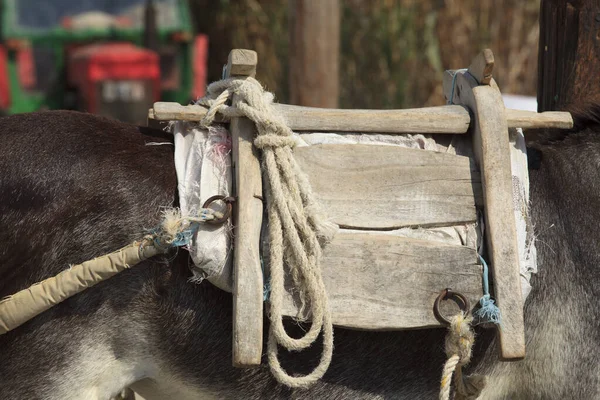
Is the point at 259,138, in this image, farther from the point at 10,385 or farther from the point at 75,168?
the point at 10,385

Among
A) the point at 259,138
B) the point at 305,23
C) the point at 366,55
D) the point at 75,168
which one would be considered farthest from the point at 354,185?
the point at 366,55

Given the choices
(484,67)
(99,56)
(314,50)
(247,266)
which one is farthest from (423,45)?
(247,266)

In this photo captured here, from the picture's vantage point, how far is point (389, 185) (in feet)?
6.03

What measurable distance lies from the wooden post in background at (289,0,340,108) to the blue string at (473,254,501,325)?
2.90 meters

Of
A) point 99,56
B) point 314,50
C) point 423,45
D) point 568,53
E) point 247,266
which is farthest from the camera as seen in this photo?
point 99,56

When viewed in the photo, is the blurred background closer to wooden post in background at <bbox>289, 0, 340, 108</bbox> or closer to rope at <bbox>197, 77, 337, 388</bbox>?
wooden post in background at <bbox>289, 0, 340, 108</bbox>

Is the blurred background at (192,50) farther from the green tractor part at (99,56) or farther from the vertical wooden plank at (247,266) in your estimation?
the vertical wooden plank at (247,266)

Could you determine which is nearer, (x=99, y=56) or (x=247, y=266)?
(x=247, y=266)

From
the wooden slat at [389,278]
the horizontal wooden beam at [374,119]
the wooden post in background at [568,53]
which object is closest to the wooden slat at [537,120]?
the horizontal wooden beam at [374,119]

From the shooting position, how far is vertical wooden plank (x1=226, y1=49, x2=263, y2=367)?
1712 millimetres

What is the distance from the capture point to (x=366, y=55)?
643 centimetres

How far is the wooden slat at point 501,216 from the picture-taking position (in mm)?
1766

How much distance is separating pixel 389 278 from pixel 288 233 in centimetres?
26

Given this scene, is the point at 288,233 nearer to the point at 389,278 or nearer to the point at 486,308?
the point at 389,278
